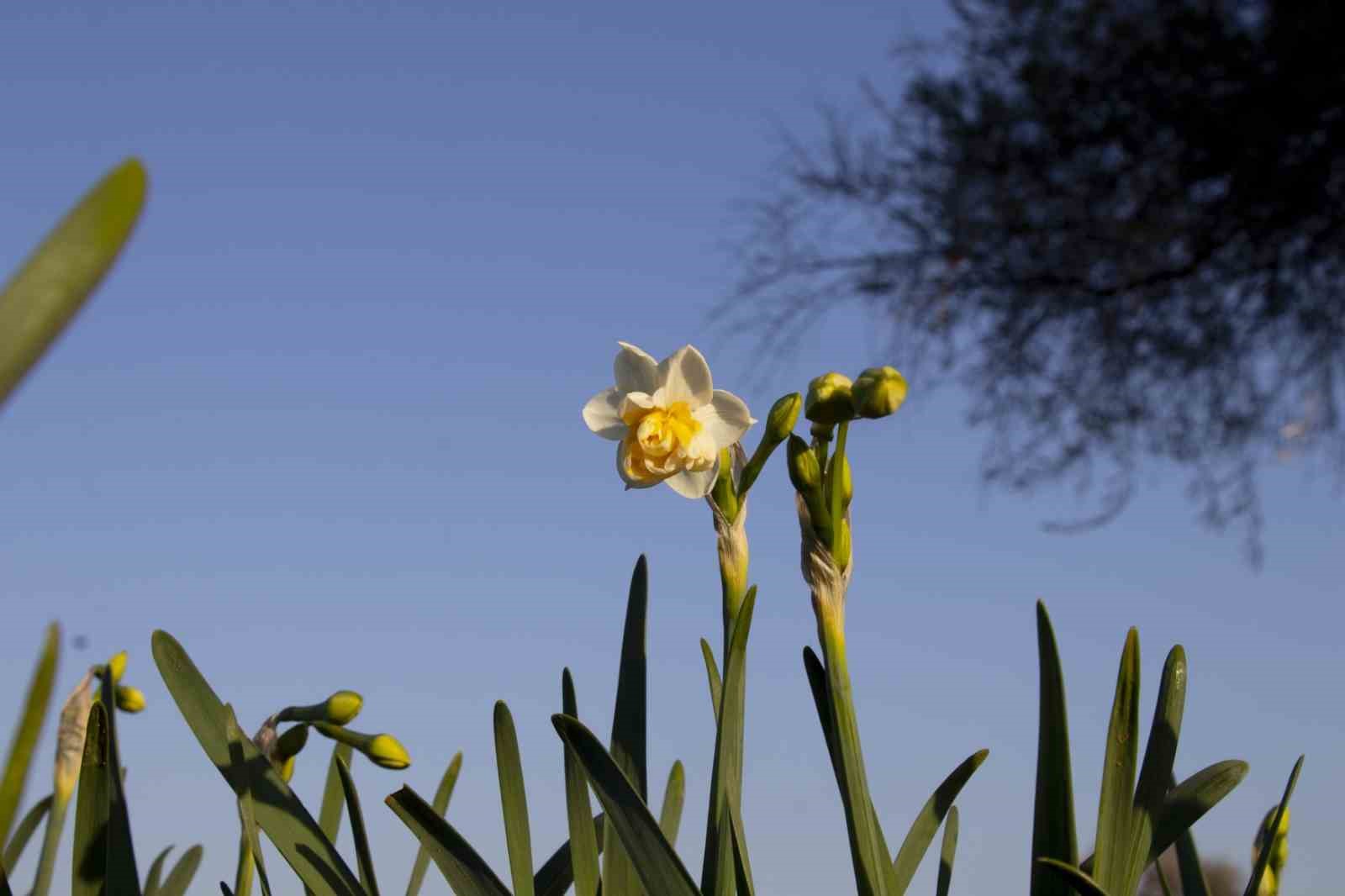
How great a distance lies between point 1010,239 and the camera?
16.1ft

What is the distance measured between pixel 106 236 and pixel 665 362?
0.73 m

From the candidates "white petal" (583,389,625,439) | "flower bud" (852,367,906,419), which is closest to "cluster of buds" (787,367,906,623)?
"flower bud" (852,367,906,419)

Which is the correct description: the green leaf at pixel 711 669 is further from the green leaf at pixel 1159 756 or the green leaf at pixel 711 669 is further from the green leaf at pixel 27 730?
the green leaf at pixel 27 730

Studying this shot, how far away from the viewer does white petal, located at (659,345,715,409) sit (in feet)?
3.32

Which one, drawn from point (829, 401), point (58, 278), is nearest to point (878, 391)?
point (829, 401)

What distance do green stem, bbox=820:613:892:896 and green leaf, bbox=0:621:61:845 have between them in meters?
0.59

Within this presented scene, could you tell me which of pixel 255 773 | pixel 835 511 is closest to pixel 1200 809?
pixel 835 511

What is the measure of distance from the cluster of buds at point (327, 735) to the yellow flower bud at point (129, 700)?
1.47 feet

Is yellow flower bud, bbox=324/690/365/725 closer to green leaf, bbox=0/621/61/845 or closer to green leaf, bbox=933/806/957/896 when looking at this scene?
green leaf, bbox=933/806/957/896

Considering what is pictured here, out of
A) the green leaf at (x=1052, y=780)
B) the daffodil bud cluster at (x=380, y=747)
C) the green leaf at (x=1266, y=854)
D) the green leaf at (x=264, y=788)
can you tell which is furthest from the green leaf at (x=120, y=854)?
the green leaf at (x=1266, y=854)

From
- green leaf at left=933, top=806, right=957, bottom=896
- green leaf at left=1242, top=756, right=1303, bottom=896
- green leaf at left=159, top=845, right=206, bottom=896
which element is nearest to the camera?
green leaf at left=1242, top=756, right=1303, bottom=896

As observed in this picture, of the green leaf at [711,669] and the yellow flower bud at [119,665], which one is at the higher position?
the green leaf at [711,669]

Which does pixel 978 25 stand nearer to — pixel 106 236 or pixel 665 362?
pixel 665 362

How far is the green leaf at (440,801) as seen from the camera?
132 centimetres
